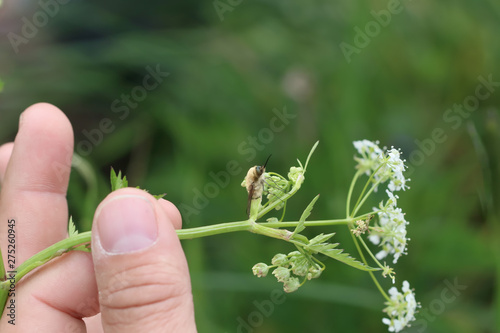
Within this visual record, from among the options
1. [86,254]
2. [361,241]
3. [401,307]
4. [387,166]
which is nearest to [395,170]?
[387,166]

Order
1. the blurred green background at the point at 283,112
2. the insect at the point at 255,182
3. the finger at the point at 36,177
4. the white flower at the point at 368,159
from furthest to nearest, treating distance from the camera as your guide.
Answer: the blurred green background at the point at 283,112 < the finger at the point at 36,177 < the white flower at the point at 368,159 < the insect at the point at 255,182

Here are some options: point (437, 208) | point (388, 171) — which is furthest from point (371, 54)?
point (388, 171)

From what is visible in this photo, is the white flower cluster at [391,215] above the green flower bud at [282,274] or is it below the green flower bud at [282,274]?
above

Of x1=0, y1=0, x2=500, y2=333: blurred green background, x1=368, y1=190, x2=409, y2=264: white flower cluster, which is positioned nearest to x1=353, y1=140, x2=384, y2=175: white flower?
x1=368, y1=190, x2=409, y2=264: white flower cluster

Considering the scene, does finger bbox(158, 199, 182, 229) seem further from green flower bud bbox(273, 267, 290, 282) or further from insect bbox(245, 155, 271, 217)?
green flower bud bbox(273, 267, 290, 282)

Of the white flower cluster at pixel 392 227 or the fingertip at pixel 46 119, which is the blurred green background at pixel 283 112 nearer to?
the fingertip at pixel 46 119

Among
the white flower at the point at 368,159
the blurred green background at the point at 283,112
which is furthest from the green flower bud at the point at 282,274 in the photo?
the blurred green background at the point at 283,112
